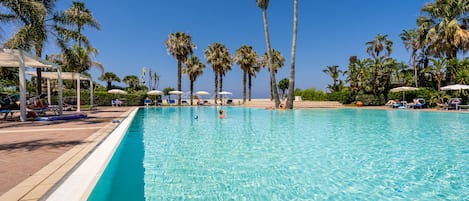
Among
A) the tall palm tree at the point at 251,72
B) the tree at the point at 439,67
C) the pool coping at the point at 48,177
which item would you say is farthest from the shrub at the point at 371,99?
the pool coping at the point at 48,177

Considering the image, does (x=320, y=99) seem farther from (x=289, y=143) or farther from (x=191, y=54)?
(x=289, y=143)

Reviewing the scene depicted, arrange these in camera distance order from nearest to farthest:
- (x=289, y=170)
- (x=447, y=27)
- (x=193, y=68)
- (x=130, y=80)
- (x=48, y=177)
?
(x=48, y=177) → (x=289, y=170) → (x=447, y=27) → (x=193, y=68) → (x=130, y=80)

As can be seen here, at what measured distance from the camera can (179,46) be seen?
32.8 m

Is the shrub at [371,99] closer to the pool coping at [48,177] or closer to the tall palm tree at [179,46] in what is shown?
the tall palm tree at [179,46]

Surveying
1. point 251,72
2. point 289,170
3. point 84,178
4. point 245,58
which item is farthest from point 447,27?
point 84,178

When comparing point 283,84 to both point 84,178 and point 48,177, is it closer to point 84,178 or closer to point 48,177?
point 84,178

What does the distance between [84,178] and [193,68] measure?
110ft

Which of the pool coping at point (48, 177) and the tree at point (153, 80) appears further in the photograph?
the tree at point (153, 80)

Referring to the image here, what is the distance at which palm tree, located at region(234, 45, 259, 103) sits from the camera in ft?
126

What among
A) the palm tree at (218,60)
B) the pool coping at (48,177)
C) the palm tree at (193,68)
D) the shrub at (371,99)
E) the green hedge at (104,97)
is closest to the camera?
the pool coping at (48,177)

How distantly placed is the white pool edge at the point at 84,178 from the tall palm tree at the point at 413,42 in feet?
109

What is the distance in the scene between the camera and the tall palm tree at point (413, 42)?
29.7 meters

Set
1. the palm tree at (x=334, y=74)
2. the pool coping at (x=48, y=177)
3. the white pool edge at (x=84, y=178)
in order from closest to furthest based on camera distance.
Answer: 1. the pool coping at (x=48, y=177)
2. the white pool edge at (x=84, y=178)
3. the palm tree at (x=334, y=74)

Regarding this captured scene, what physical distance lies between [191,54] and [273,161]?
98.9 ft
